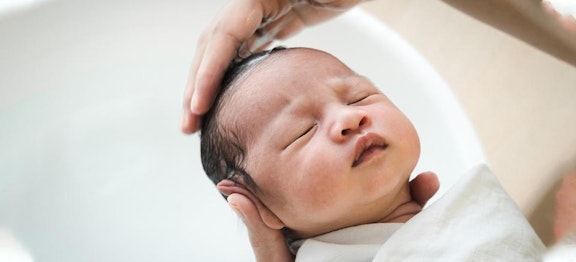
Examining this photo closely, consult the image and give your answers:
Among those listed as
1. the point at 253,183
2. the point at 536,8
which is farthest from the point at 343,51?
the point at 253,183

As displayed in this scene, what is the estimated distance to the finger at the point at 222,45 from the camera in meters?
0.66

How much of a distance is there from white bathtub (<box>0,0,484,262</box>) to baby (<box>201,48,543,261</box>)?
0.29 metres

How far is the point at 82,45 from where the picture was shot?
1.10 meters

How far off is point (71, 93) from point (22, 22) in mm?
140

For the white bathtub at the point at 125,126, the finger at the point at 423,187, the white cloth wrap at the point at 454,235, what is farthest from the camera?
the white bathtub at the point at 125,126

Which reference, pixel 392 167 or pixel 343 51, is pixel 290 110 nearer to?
pixel 392 167

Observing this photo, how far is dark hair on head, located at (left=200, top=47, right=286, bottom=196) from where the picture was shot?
0.59 meters

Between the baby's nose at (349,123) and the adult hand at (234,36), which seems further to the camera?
the adult hand at (234,36)

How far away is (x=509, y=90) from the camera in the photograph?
872 millimetres

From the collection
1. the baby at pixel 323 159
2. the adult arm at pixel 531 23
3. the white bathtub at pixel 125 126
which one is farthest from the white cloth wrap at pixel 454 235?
the white bathtub at pixel 125 126

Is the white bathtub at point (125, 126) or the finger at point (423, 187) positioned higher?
the finger at point (423, 187)

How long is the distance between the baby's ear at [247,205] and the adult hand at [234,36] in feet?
0.34

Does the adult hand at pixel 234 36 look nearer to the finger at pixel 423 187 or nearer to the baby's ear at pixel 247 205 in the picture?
the baby's ear at pixel 247 205

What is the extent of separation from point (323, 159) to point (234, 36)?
237 millimetres
